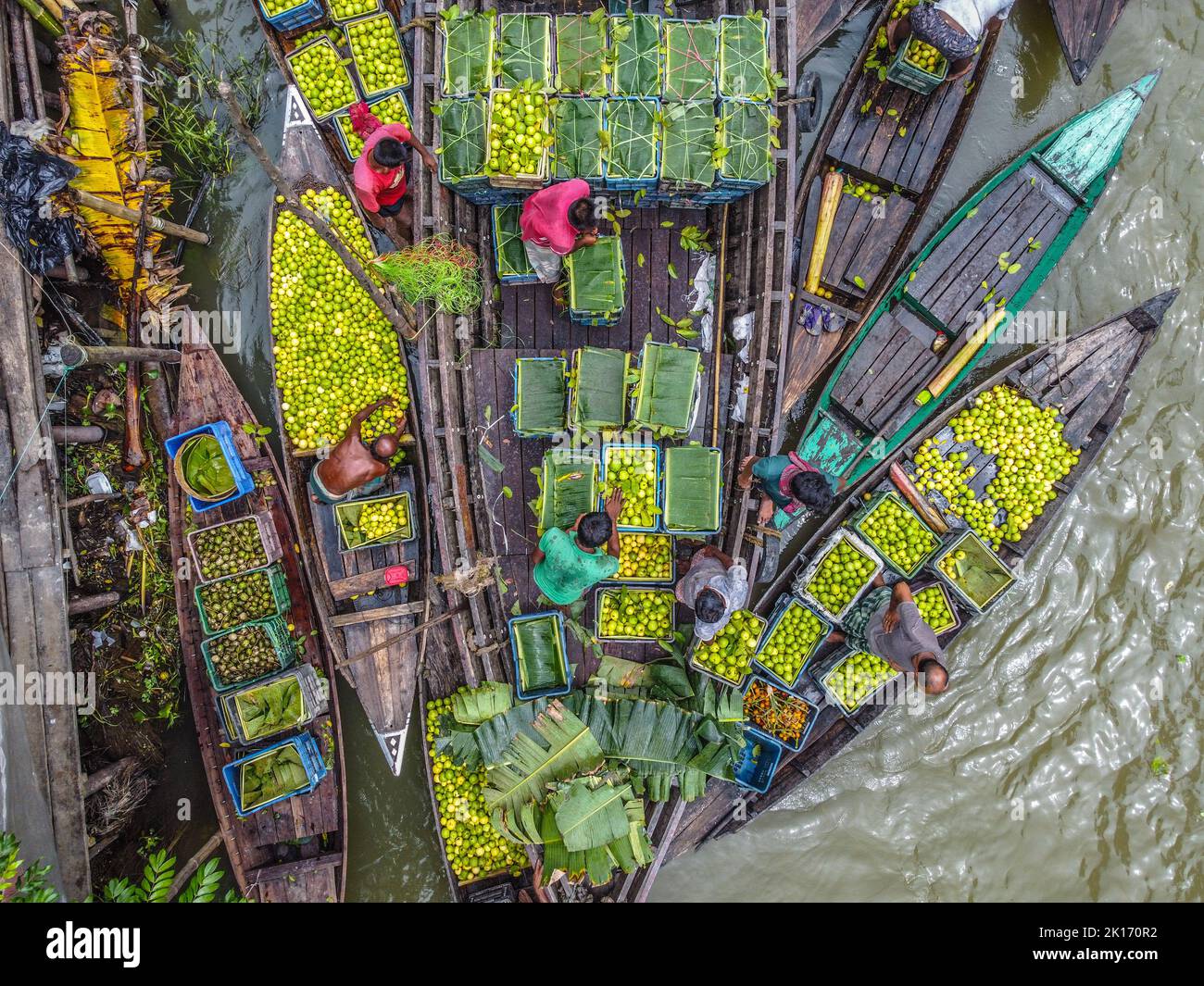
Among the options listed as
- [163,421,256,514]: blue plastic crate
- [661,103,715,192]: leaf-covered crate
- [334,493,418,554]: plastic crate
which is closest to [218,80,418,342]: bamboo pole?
[334,493,418,554]: plastic crate

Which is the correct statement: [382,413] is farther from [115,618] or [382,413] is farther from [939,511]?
[939,511]

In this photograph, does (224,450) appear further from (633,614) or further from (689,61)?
(689,61)

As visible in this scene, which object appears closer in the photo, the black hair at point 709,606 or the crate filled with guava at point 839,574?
the black hair at point 709,606

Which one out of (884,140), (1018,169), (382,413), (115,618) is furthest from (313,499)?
(1018,169)

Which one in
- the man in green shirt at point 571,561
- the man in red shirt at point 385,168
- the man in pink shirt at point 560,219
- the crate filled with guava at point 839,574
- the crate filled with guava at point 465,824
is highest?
the man in red shirt at point 385,168

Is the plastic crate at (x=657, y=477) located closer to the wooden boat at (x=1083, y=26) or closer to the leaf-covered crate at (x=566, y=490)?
the leaf-covered crate at (x=566, y=490)

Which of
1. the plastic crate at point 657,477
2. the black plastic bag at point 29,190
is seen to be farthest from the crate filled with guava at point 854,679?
the black plastic bag at point 29,190
